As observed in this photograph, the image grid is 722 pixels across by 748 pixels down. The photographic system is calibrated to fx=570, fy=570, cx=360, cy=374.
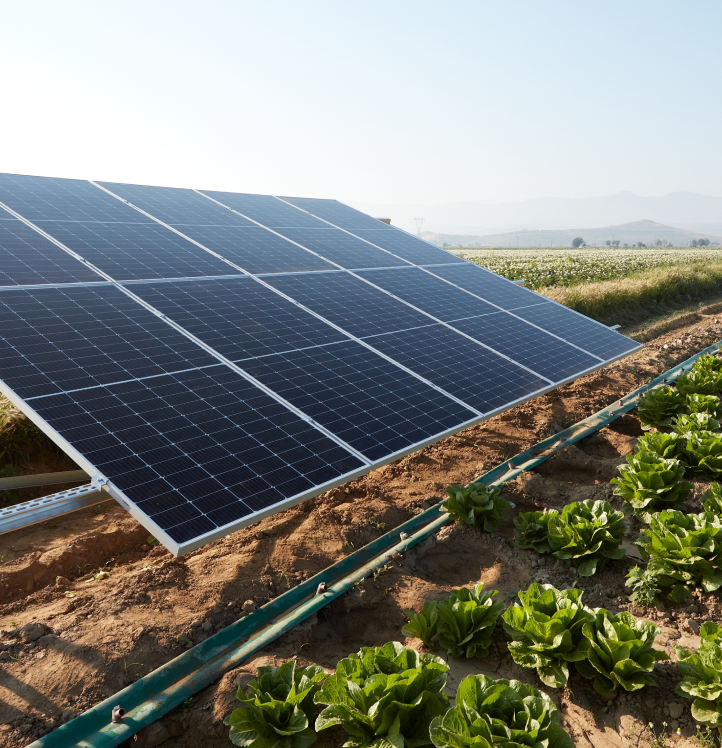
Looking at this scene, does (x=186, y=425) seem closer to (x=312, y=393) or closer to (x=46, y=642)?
(x=312, y=393)

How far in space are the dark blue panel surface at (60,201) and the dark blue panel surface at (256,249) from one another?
1.36 metres

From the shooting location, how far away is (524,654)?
5668 millimetres

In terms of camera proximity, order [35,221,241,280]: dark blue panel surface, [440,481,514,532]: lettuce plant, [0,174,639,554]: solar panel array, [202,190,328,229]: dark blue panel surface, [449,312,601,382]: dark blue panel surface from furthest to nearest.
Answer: [202,190,328,229]: dark blue panel surface, [449,312,601,382]: dark blue panel surface, [35,221,241,280]: dark blue panel surface, [440,481,514,532]: lettuce plant, [0,174,639,554]: solar panel array

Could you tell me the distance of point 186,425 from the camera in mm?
6336

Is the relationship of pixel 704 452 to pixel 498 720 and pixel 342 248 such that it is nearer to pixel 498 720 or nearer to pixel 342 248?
pixel 498 720

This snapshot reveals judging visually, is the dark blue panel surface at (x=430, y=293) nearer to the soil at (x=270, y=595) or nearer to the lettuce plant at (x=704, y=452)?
the soil at (x=270, y=595)

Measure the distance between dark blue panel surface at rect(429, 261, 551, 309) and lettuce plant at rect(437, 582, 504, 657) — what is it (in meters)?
9.26

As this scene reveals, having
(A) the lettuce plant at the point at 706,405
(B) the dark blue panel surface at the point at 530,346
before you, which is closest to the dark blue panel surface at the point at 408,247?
(B) the dark blue panel surface at the point at 530,346

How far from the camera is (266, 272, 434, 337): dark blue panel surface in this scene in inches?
403

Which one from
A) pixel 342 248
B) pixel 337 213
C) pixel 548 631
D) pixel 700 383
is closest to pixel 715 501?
pixel 548 631

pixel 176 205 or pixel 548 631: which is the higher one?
pixel 176 205

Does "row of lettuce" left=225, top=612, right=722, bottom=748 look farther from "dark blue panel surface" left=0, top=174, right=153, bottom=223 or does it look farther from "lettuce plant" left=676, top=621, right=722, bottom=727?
"dark blue panel surface" left=0, top=174, right=153, bottom=223

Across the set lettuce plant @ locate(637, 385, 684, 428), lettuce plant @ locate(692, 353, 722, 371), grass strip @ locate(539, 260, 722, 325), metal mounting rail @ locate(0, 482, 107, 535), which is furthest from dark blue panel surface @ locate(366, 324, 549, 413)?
grass strip @ locate(539, 260, 722, 325)

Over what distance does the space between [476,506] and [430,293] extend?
248 inches
